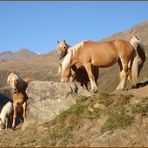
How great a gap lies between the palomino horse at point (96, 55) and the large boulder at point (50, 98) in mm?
1247

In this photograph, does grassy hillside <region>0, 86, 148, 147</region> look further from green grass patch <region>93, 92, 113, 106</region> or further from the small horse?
the small horse

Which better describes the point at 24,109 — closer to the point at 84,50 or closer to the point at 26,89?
the point at 26,89

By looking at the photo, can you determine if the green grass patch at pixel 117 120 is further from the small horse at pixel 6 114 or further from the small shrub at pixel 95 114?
the small horse at pixel 6 114

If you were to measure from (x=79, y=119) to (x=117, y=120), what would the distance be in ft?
5.01

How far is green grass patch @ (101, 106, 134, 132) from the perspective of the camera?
14180 millimetres

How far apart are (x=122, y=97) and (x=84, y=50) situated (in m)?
3.18

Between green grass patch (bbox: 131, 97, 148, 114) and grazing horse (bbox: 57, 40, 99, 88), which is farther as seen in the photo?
grazing horse (bbox: 57, 40, 99, 88)

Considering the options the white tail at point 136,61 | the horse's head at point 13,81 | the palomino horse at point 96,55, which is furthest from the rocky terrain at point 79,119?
the white tail at point 136,61

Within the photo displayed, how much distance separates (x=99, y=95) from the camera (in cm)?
1597

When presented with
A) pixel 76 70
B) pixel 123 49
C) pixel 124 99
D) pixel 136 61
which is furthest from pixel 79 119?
pixel 136 61

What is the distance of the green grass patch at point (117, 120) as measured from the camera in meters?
14.2

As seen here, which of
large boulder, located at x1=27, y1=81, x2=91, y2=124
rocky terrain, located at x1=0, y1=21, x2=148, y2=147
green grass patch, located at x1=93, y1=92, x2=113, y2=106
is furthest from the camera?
large boulder, located at x1=27, y1=81, x2=91, y2=124

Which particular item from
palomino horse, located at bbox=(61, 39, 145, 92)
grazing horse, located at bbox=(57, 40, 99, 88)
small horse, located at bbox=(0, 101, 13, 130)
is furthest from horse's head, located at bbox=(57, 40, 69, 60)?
small horse, located at bbox=(0, 101, 13, 130)

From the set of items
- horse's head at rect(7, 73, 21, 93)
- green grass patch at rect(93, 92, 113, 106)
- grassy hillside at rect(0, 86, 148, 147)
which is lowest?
grassy hillside at rect(0, 86, 148, 147)
